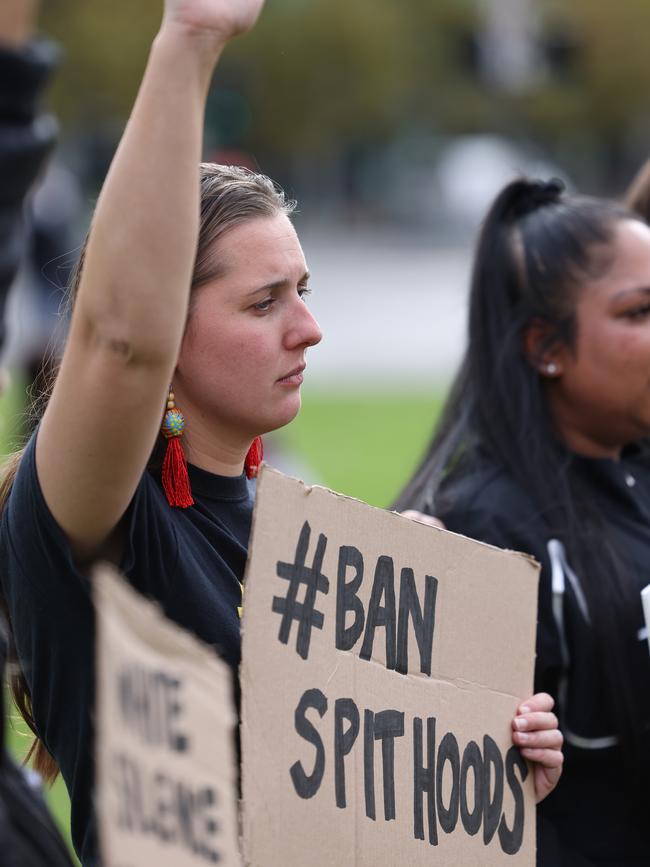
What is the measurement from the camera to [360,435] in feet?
37.6

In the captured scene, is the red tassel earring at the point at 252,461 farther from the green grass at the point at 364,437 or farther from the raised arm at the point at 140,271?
the green grass at the point at 364,437

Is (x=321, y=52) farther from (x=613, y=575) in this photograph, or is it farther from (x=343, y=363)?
(x=613, y=575)

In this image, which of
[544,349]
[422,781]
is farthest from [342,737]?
[544,349]

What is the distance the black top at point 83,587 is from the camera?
171 centimetres

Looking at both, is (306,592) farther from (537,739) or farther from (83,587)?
(537,739)

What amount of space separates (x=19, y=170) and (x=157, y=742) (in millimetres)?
565

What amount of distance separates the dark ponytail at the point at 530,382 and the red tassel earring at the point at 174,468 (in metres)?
0.92

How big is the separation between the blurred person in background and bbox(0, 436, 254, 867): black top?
0.65ft

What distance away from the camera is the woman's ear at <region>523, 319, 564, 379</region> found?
2.93 meters

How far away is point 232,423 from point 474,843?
2.20 feet

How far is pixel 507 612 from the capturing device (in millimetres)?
2170

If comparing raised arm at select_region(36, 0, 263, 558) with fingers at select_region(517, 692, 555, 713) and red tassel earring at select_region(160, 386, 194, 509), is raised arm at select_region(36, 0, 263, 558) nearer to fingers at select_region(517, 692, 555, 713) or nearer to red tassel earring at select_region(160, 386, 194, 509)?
red tassel earring at select_region(160, 386, 194, 509)

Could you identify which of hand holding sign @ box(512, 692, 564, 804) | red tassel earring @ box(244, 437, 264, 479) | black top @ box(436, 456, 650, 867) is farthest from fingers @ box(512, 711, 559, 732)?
red tassel earring @ box(244, 437, 264, 479)

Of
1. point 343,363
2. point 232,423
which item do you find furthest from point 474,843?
point 343,363
